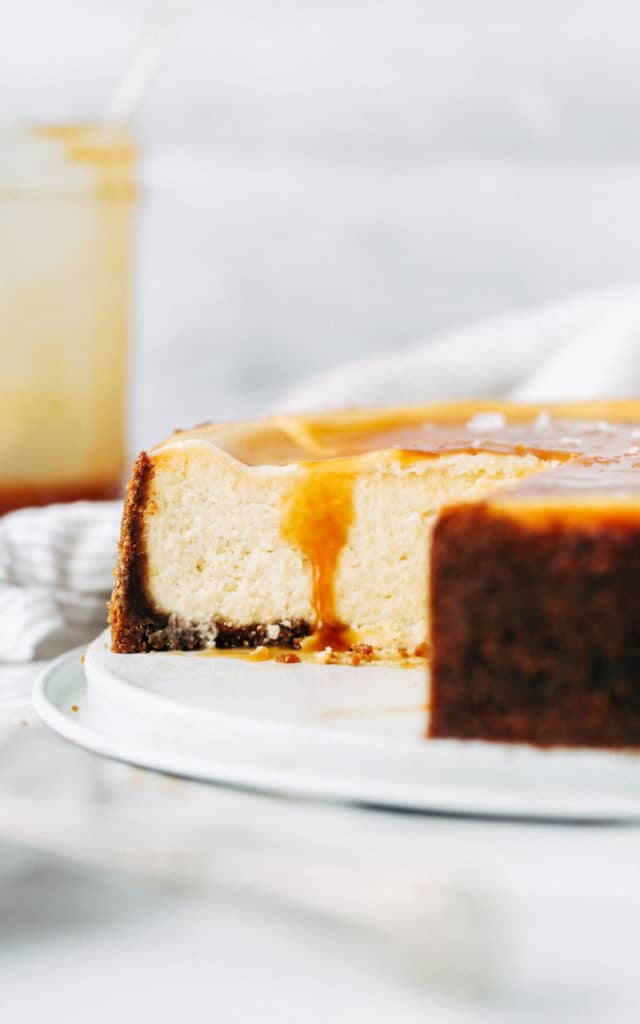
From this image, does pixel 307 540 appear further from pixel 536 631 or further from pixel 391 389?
pixel 391 389

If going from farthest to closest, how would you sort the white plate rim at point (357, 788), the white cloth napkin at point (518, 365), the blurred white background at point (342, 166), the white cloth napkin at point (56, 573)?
the blurred white background at point (342, 166) < the white cloth napkin at point (518, 365) < the white cloth napkin at point (56, 573) < the white plate rim at point (357, 788)

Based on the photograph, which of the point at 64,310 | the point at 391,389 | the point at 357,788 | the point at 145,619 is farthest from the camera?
the point at 391,389

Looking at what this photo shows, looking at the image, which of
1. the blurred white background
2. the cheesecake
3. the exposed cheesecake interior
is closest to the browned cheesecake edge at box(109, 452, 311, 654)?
the exposed cheesecake interior

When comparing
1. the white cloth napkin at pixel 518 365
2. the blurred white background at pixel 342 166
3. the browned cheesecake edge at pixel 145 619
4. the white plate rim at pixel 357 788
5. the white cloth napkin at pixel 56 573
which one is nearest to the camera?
the white plate rim at pixel 357 788

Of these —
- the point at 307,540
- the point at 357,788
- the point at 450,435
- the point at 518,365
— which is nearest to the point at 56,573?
the point at 307,540

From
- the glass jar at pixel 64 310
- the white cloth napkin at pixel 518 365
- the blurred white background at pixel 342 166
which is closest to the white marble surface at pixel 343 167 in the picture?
the blurred white background at pixel 342 166

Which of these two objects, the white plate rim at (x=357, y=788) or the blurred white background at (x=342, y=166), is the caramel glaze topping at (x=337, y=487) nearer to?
the white plate rim at (x=357, y=788)
